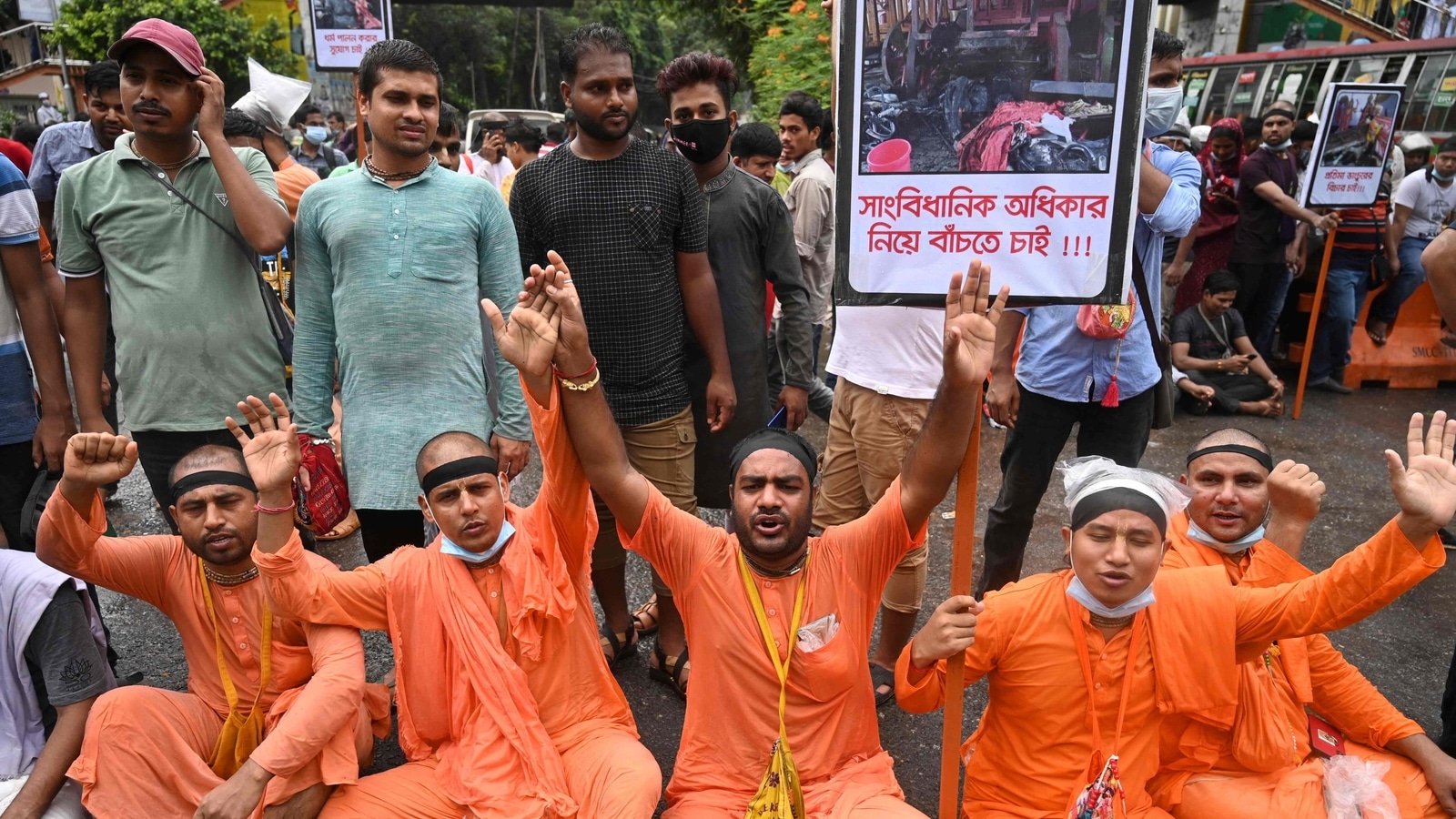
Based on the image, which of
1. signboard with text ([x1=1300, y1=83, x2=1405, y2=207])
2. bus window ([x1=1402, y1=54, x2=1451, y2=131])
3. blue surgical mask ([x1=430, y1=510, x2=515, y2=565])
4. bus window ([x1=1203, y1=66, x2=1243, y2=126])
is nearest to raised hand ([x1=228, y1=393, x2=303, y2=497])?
blue surgical mask ([x1=430, y1=510, x2=515, y2=565])

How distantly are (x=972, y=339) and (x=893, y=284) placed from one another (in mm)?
310

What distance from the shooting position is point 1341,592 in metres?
2.41

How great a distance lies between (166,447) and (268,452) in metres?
0.83

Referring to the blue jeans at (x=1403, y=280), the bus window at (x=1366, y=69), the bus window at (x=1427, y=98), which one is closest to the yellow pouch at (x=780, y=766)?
the blue jeans at (x=1403, y=280)

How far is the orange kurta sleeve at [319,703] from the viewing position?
2.54 meters

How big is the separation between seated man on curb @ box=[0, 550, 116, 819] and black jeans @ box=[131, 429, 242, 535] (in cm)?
52

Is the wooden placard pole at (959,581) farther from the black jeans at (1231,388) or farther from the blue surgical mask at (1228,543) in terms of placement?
the black jeans at (1231,388)

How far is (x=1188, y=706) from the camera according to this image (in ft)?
8.36

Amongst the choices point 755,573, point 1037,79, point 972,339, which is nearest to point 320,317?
point 755,573

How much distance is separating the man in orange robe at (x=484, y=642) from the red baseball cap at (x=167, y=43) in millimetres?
1117

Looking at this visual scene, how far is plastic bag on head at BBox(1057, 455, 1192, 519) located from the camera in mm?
2619

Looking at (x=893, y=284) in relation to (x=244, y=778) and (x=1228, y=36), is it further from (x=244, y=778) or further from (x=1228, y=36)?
(x=1228, y=36)

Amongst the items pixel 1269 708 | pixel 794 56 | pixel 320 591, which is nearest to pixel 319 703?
pixel 320 591

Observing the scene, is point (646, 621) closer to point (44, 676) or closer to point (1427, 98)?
point (44, 676)
